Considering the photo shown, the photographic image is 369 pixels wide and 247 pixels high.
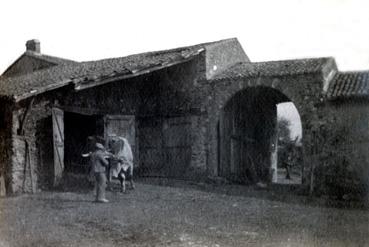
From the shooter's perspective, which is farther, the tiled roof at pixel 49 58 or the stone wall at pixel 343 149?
the tiled roof at pixel 49 58

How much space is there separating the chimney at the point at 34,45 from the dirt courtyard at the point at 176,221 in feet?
51.5

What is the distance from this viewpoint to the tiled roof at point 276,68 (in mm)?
13811

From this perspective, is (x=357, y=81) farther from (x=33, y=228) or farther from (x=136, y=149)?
(x=33, y=228)

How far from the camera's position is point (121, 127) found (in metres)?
14.4

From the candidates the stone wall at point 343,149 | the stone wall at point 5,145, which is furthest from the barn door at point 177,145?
the stone wall at point 5,145

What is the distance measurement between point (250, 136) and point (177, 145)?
2856mm

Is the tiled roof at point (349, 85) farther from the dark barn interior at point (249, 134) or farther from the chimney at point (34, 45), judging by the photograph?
the chimney at point (34, 45)

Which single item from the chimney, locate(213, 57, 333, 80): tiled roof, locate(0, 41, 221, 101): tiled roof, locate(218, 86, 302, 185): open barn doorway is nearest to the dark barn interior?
locate(218, 86, 302, 185): open barn doorway

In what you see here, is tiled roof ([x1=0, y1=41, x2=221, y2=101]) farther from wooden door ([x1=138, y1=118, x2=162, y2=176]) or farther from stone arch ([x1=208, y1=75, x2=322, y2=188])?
wooden door ([x1=138, y1=118, x2=162, y2=176])

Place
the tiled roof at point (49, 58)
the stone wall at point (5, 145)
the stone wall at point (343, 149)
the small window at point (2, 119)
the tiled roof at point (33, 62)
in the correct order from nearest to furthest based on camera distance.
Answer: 1. the stone wall at point (5, 145)
2. the small window at point (2, 119)
3. the stone wall at point (343, 149)
4. the tiled roof at point (49, 58)
5. the tiled roof at point (33, 62)

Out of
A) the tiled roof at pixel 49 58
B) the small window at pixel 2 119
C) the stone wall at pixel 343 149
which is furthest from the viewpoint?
the tiled roof at pixel 49 58

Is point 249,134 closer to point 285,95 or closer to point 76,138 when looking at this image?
point 285,95

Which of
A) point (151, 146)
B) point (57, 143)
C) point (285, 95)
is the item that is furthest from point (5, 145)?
point (285, 95)

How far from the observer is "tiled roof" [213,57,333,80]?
13811 millimetres
